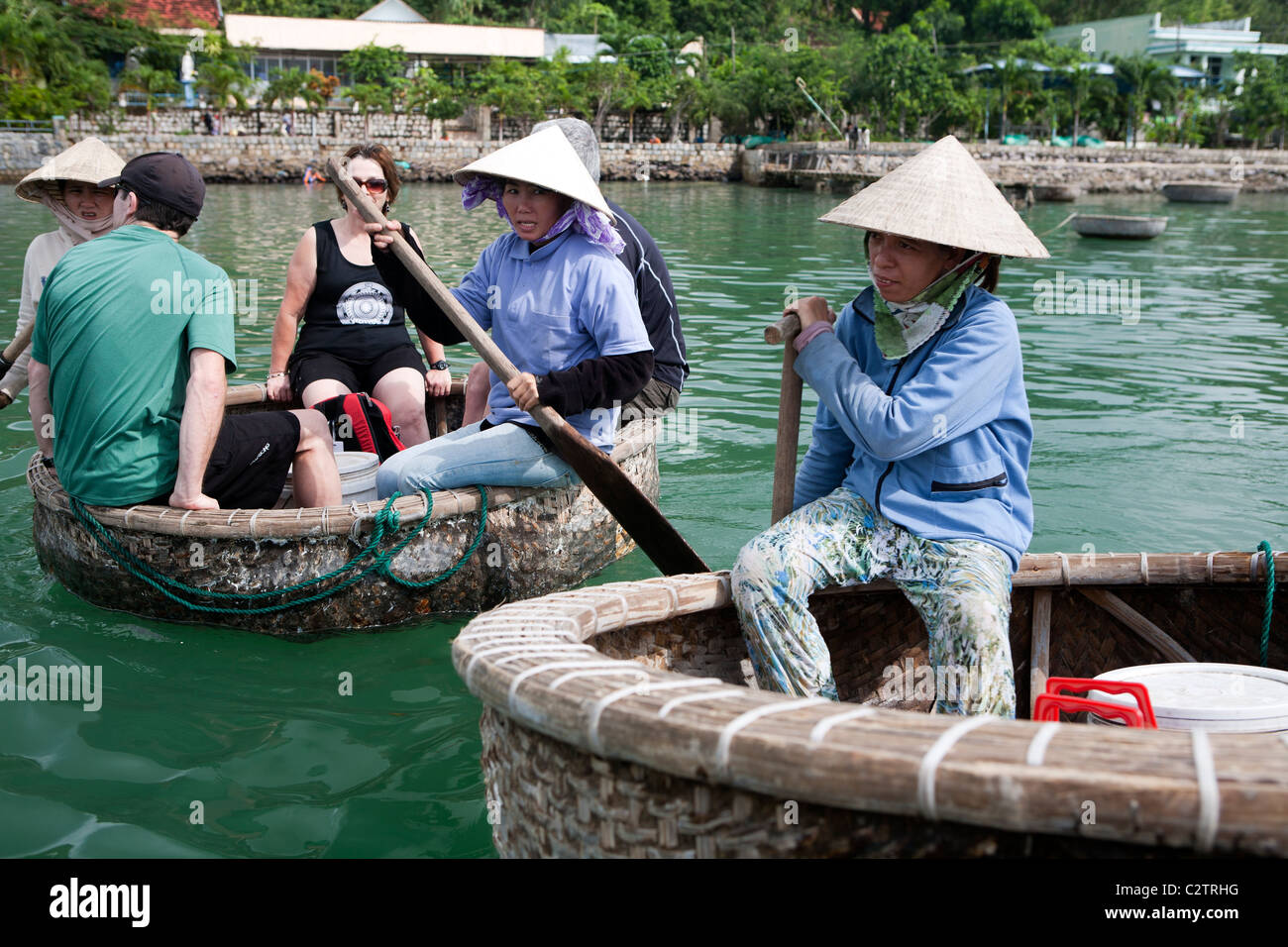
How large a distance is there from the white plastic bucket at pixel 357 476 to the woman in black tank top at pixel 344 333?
Answer: 2.01ft

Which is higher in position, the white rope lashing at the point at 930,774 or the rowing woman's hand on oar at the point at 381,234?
the rowing woman's hand on oar at the point at 381,234

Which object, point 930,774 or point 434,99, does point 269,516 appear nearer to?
point 930,774

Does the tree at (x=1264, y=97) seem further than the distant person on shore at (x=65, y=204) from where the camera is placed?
Yes

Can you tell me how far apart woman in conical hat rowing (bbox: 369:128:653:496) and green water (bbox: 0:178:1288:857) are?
0.61 m

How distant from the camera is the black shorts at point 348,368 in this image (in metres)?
5.07

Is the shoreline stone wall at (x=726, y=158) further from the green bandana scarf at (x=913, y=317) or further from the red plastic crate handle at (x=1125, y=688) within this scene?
the red plastic crate handle at (x=1125, y=688)

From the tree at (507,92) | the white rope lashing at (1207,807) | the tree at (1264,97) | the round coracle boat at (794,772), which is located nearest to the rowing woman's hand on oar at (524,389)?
the round coracle boat at (794,772)

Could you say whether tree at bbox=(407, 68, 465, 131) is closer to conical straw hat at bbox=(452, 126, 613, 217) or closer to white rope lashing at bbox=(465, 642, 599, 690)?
conical straw hat at bbox=(452, 126, 613, 217)

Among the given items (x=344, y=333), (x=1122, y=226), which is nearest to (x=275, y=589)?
(x=344, y=333)

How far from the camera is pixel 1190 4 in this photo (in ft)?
219

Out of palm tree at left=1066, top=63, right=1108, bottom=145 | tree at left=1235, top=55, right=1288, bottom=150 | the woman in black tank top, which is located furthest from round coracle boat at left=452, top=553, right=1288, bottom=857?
tree at left=1235, top=55, right=1288, bottom=150

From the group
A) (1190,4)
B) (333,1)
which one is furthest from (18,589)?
(1190,4)

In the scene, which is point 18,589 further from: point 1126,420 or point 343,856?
point 1126,420

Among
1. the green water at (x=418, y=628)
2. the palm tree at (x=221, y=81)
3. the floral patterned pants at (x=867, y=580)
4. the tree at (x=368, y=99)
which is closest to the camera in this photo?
the floral patterned pants at (x=867, y=580)
